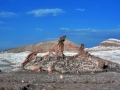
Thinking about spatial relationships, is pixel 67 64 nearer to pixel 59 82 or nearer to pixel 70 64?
pixel 70 64

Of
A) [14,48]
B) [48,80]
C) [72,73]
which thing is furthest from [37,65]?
A: [14,48]

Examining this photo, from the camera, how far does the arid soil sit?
32.8 ft

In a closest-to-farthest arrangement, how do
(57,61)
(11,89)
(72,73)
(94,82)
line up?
(11,89)
(94,82)
(72,73)
(57,61)

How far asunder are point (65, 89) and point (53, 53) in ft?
18.0

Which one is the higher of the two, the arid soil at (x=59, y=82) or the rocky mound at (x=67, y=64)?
the rocky mound at (x=67, y=64)

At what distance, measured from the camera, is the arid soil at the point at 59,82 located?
9984mm

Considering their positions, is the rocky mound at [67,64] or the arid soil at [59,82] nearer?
the arid soil at [59,82]

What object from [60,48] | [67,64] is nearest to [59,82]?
[67,64]

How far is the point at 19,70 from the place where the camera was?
46.5ft

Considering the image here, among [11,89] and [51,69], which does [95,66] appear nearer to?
[51,69]

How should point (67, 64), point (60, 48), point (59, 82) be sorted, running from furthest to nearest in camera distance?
point (60, 48) → point (67, 64) → point (59, 82)

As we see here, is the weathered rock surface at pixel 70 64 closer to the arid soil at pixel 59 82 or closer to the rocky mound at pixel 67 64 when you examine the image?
the rocky mound at pixel 67 64

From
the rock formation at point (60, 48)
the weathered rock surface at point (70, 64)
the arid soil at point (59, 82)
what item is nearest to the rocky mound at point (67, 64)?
the weathered rock surface at point (70, 64)

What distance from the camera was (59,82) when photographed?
11047 millimetres
